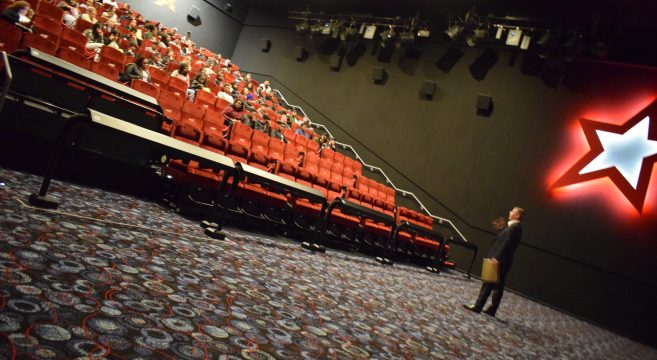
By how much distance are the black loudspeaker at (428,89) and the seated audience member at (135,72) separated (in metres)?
6.53

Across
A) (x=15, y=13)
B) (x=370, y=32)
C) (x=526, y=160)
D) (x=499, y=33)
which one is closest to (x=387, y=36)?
(x=370, y=32)

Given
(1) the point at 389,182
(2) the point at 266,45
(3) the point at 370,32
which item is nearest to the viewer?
(1) the point at 389,182

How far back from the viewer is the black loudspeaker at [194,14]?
45.8ft

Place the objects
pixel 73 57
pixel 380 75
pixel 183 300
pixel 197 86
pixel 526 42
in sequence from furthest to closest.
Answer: pixel 380 75 < pixel 526 42 < pixel 197 86 < pixel 73 57 < pixel 183 300

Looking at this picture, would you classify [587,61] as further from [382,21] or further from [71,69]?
[71,69]

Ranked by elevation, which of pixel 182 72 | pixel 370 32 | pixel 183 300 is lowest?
pixel 183 300

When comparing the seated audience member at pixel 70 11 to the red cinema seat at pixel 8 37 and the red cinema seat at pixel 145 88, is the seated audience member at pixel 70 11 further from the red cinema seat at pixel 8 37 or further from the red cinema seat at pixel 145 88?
the red cinema seat at pixel 8 37

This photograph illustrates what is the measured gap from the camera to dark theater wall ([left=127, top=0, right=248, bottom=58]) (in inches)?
525

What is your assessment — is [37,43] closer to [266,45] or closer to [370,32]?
[370,32]

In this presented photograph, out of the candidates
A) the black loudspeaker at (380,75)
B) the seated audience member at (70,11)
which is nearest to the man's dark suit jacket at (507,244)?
the black loudspeaker at (380,75)

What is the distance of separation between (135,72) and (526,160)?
24.3 feet

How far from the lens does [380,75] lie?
10.6 m

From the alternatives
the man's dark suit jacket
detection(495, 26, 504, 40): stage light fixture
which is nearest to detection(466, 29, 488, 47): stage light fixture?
detection(495, 26, 504, 40): stage light fixture

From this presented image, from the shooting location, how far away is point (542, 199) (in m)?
8.13
